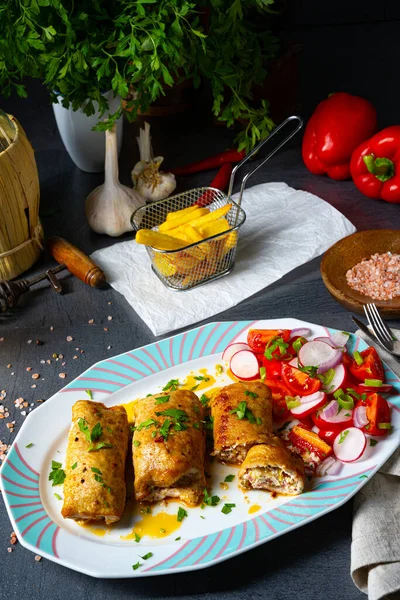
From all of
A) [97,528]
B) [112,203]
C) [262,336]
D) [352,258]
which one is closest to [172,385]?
[262,336]

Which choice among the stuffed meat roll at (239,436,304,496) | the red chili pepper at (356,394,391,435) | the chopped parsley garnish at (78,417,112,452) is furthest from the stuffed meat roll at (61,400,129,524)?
the red chili pepper at (356,394,391,435)

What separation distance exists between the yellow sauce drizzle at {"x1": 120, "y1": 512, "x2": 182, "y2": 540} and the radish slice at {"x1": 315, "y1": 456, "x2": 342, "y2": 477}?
0.40m

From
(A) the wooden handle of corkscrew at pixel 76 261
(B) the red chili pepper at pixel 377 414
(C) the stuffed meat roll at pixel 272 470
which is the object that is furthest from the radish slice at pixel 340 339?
(A) the wooden handle of corkscrew at pixel 76 261

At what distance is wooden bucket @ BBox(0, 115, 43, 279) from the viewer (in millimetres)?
2610

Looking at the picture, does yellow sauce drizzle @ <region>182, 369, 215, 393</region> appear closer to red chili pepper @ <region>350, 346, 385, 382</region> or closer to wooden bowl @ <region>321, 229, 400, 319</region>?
red chili pepper @ <region>350, 346, 385, 382</region>

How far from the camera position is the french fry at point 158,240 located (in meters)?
2.60

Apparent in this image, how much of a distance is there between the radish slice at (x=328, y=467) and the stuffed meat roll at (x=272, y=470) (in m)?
0.05

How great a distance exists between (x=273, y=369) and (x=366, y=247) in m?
0.83

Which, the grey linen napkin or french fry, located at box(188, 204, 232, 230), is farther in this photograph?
french fry, located at box(188, 204, 232, 230)

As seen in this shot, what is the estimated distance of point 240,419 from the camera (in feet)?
6.46

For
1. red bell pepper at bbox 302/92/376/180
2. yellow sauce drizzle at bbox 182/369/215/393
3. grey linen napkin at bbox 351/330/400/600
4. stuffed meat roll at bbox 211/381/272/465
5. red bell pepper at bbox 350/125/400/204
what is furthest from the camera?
red bell pepper at bbox 302/92/376/180

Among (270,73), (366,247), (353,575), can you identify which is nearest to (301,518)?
(353,575)

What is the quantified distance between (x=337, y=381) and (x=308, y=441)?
0.78 ft

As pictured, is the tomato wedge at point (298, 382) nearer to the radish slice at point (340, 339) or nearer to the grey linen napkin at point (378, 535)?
the radish slice at point (340, 339)
